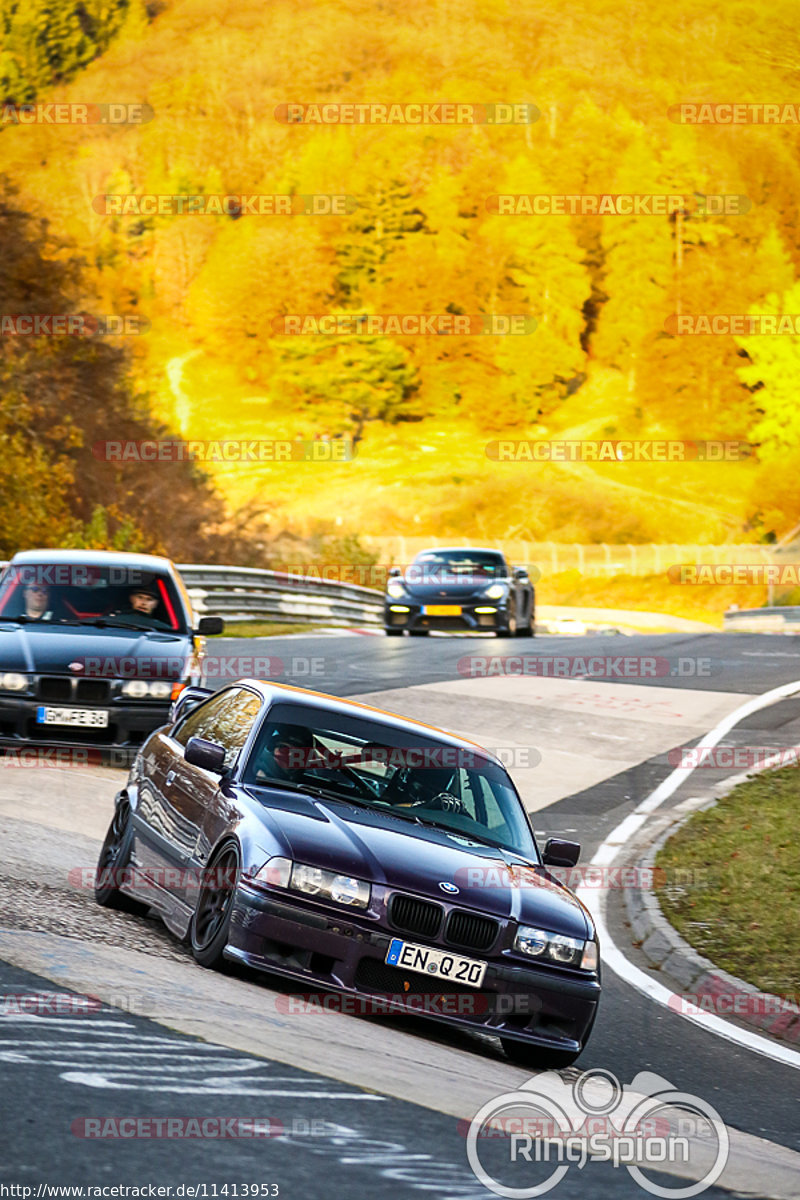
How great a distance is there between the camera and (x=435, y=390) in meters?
109

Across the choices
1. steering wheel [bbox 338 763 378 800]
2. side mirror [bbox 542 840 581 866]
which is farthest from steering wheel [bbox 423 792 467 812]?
side mirror [bbox 542 840 581 866]

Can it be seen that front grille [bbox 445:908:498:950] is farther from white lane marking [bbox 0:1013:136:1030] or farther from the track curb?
the track curb

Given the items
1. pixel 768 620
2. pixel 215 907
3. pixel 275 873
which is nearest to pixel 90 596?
pixel 215 907

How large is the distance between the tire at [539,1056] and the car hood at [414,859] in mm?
480

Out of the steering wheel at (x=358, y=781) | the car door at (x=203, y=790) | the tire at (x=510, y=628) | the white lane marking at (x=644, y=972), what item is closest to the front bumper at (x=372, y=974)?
the car door at (x=203, y=790)

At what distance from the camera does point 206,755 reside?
23.9ft

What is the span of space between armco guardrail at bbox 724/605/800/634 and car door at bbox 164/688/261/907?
32.0 metres

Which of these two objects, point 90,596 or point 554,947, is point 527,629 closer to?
point 90,596

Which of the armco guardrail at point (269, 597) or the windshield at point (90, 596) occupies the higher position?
the windshield at point (90, 596)

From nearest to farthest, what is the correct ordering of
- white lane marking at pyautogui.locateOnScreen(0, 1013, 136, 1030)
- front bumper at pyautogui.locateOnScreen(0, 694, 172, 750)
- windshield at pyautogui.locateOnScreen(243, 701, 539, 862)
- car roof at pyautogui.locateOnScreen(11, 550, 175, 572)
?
white lane marking at pyautogui.locateOnScreen(0, 1013, 136, 1030), windshield at pyautogui.locateOnScreen(243, 701, 539, 862), front bumper at pyautogui.locateOnScreen(0, 694, 172, 750), car roof at pyautogui.locateOnScreen(11, 550, 175, 572)

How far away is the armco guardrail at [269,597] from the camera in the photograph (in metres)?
28.6

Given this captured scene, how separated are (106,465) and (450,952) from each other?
41.6 m

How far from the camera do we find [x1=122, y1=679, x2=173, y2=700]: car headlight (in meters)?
12.3

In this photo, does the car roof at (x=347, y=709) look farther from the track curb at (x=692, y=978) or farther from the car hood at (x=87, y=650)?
the car hood at (x=87, y=650)
